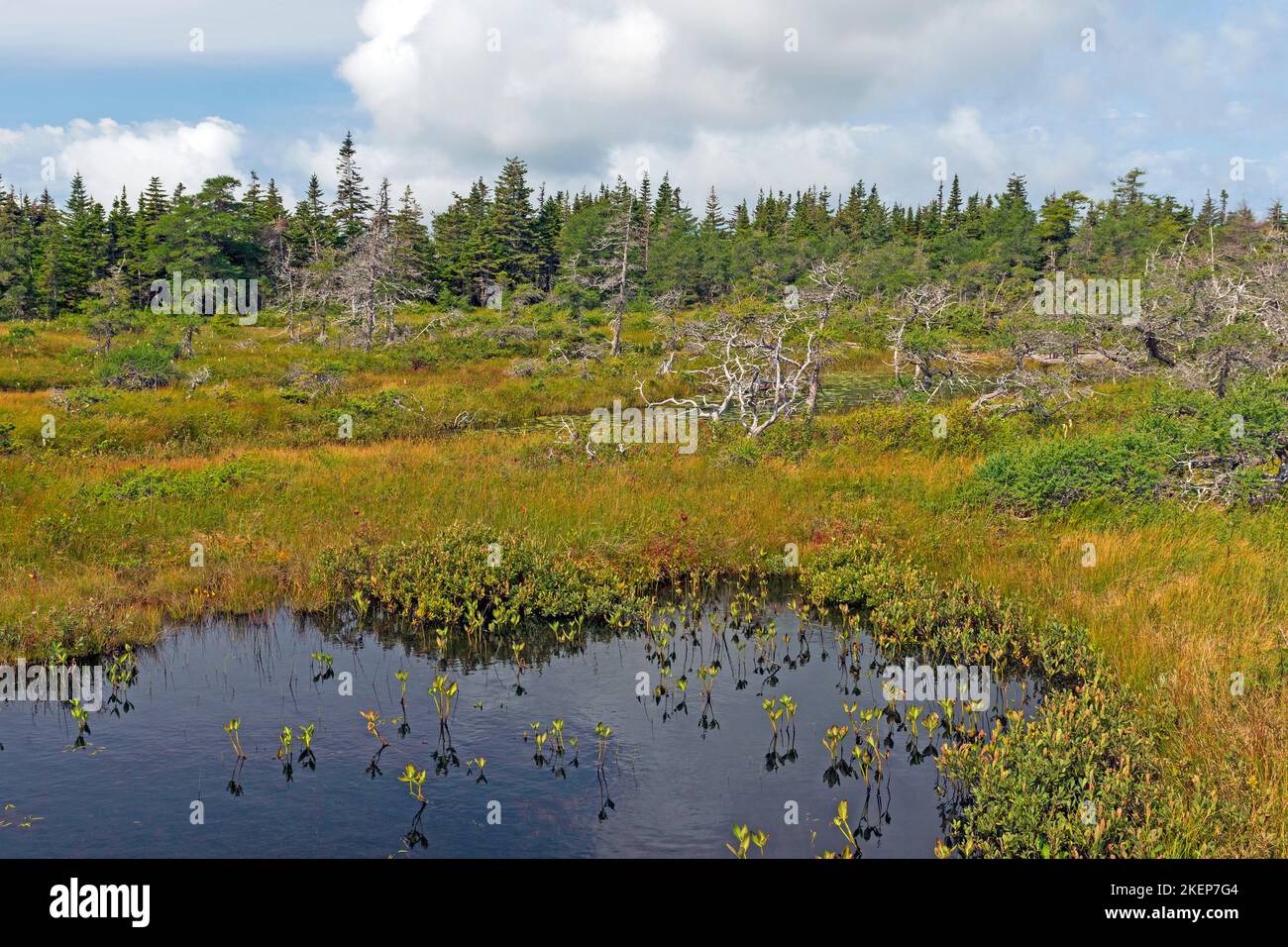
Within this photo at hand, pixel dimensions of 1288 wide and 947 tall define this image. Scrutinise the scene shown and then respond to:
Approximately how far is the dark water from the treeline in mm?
44609

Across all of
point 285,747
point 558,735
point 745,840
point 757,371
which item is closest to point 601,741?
point 558,735

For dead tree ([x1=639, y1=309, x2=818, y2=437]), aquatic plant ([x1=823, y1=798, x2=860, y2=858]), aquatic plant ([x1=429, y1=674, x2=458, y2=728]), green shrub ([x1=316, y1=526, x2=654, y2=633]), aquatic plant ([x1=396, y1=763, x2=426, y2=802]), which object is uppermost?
dead tree ([x1=639, y1=309, x2=818, y2=437])

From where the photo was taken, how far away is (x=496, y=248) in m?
70.9

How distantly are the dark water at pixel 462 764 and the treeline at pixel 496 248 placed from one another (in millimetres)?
44609

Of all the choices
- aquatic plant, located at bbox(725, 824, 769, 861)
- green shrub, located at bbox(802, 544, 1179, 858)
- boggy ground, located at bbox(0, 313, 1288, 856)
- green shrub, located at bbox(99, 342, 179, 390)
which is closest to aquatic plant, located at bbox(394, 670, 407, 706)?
boggy ground, located at bbox(0, 313, 1288, 856)

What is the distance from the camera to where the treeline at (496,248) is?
6162cm

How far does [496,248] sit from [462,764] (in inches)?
2626

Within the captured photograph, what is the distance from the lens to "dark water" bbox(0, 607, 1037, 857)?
24.7 feet

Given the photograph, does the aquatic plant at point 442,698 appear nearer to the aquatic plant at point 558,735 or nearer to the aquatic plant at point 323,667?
the aquatic plant at point 558,735

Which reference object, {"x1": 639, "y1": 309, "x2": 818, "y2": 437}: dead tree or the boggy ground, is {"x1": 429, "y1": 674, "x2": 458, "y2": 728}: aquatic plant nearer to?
the boggy ground

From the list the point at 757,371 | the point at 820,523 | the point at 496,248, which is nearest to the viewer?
the point at 820,523

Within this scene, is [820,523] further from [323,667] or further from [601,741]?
[323,667]

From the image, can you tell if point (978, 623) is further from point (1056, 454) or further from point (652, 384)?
point (652, 384)
